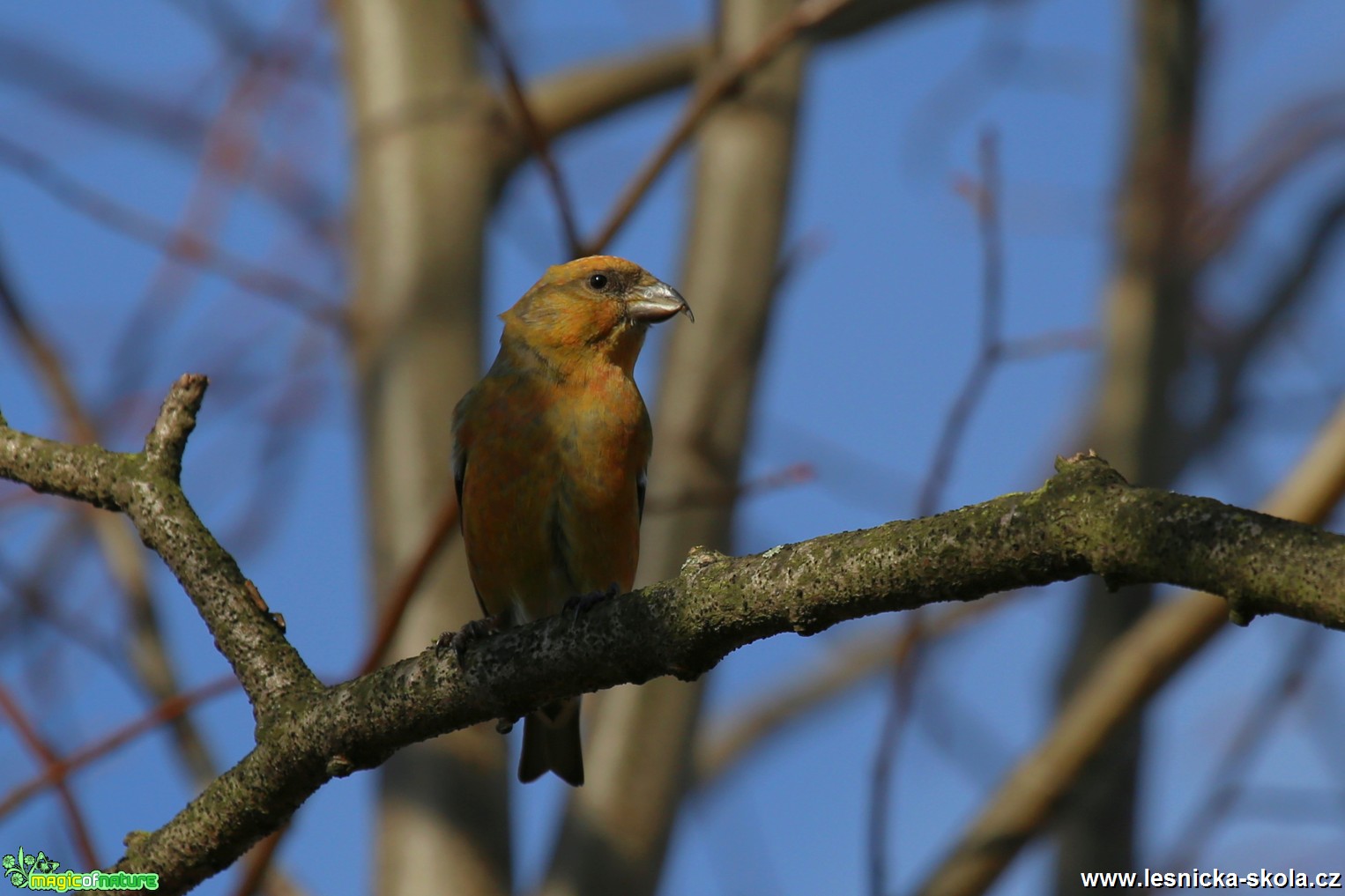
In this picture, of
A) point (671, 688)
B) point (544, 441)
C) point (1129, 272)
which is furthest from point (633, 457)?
point (1129, 272)

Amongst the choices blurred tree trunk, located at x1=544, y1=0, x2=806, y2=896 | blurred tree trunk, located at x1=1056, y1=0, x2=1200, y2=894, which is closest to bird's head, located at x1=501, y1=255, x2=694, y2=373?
blurred tree trunk, located at x1=544, y1=0, x2=806, y2=896

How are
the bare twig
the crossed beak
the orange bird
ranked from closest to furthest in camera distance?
the orange bird
the bare twig
the crossed beak

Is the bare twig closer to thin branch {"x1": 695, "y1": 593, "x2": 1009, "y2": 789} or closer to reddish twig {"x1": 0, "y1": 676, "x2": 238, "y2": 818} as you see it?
reddish twig {"x1": 0, "y1": 676, "x2": 238, "y2": 818}

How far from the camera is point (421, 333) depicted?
18.2ft

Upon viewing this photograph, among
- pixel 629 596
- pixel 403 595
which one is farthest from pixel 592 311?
pixel 629 596

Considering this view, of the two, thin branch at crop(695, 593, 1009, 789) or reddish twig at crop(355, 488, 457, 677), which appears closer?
reddish twig at crop(355, 488, 457, 677)

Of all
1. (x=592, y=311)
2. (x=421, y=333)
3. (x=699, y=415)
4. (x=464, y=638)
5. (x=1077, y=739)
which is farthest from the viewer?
(x=421, y=333)

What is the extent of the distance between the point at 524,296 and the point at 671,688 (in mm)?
1610

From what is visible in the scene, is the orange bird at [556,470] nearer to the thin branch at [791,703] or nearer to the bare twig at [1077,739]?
the bare twig at [1077,739]

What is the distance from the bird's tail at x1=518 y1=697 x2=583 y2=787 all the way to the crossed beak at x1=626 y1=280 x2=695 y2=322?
1.42 metres

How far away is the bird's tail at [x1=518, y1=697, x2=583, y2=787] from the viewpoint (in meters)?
4.85

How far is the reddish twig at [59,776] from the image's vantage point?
3.53 meters

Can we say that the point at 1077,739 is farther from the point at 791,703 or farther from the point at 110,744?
the point at 791,703

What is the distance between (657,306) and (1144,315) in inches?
96.9
